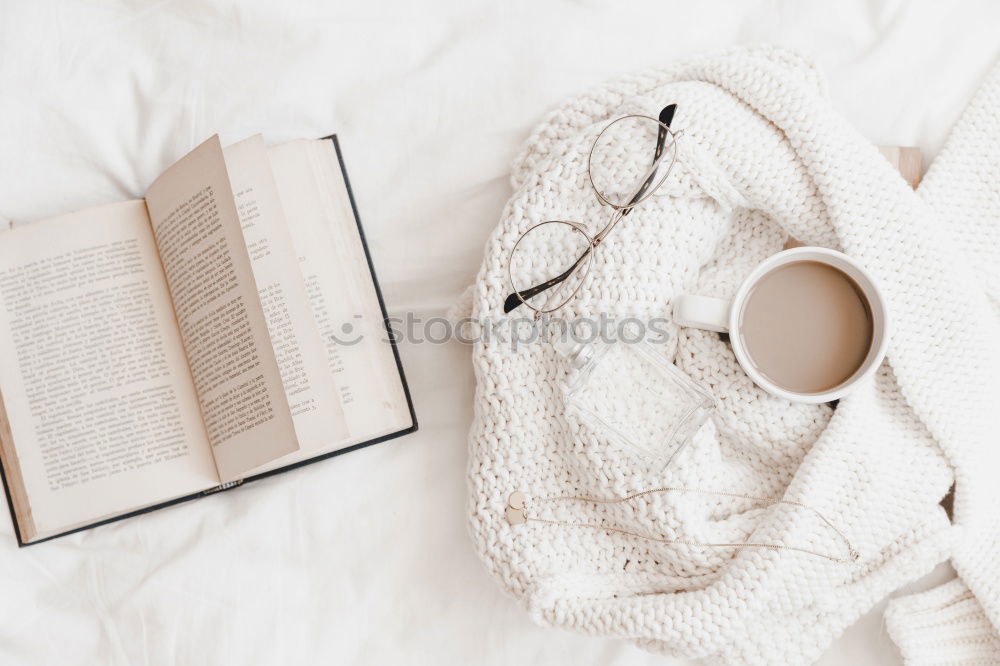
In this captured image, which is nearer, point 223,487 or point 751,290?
point 751,290

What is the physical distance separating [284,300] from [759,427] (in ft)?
1.53

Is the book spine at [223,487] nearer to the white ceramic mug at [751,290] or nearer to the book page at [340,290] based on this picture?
the book page at [340,290]

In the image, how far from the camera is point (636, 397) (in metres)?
0.64

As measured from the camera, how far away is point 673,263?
637 millimetres

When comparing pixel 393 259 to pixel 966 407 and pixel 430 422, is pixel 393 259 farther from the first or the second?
pixel 966 407

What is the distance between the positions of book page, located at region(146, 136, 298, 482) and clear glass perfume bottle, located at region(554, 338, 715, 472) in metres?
0.27

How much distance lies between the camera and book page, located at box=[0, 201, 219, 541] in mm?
697

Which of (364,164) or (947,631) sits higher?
(364,164)

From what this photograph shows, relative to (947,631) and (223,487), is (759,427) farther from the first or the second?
(223,487)

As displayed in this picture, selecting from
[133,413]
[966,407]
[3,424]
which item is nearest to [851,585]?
[966,407]

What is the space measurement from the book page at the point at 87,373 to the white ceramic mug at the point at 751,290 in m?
0.50

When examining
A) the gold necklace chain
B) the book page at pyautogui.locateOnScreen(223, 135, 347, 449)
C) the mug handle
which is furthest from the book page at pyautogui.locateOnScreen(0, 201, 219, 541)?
the mug handle

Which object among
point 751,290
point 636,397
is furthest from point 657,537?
point 751,290

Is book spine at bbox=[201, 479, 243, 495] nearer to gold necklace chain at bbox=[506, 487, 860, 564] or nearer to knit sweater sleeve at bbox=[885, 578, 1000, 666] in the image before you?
gold necklace chain at bbox=[506, 487, 860, 564]
